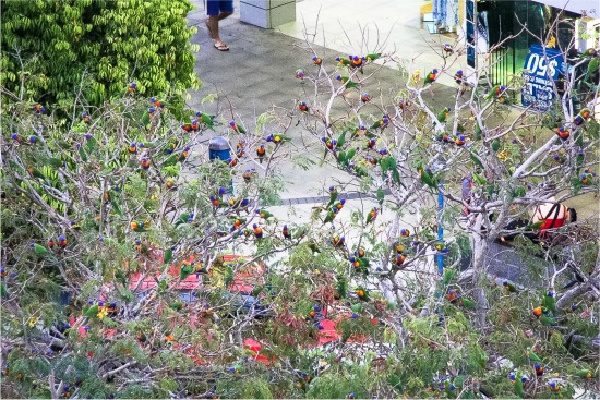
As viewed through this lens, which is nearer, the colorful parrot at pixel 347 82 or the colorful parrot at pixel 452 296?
the colorful parrot at pixel 452 296

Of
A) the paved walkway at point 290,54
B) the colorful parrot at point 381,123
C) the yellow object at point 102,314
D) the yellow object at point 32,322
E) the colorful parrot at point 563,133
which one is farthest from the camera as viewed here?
the paved walkway at point 290,54

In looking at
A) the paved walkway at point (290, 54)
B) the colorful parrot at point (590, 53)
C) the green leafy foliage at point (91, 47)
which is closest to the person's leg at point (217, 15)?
the paved walkway at point (290, 54)

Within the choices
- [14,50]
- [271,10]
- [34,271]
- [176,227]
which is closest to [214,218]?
[176,227]

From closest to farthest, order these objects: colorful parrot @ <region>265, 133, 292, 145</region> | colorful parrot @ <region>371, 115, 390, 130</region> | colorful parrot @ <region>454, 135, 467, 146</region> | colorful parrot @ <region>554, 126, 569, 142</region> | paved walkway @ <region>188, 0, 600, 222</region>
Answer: colorful parrot @ <region>554, 126, 569, 142</region> < colorful parrot @ <region>454, 135, 467, 146</region> < colorful parrot @ <region>265, 133, 292, 145</region> < colorful parrot @ <region>371, 115, 390, 130</region> < paved walkway @ <region>188, 0, 600, 222</region>

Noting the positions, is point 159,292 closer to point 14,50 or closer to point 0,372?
point 0,372

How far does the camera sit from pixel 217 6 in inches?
773

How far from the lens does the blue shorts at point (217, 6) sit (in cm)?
1961

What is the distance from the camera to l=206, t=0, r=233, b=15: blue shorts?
772 inches

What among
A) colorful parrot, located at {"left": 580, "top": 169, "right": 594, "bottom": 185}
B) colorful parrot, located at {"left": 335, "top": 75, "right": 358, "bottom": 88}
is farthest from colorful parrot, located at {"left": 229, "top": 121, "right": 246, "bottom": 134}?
colorful parrot, located at {"left": 580, "top": 169, "right": 594, "bottom": 185}

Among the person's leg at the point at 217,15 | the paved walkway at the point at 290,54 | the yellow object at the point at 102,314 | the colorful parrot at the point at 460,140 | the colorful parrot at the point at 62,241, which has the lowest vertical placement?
the paved walkway at the point at 290,54

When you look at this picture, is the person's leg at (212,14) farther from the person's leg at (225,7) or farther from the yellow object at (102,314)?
the yellow object at (102,314)

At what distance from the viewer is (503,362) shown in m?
7.92

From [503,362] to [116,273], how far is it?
2.76m

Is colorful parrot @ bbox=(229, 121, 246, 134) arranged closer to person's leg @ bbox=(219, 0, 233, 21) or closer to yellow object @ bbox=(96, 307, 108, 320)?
yellow object @ bbox=(96, 307, 108, 320)
